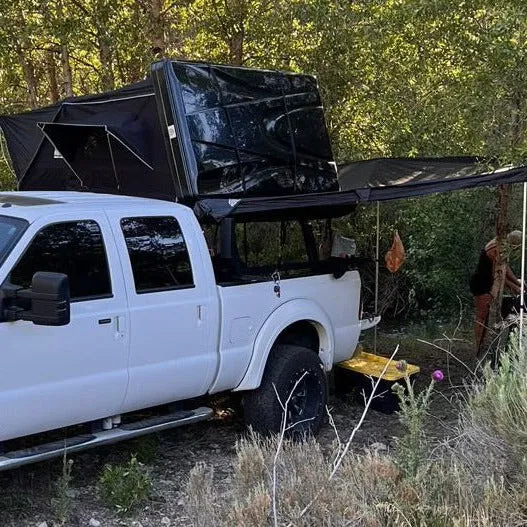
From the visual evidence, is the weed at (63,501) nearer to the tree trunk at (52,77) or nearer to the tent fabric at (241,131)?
the tent fabric at (241,131)

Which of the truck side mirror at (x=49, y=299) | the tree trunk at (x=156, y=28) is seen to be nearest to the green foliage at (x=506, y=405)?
the truck side mirror at (x=49, y=299)

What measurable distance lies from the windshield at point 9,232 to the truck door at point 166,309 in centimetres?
66

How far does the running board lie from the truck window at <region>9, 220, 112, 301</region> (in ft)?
2.99

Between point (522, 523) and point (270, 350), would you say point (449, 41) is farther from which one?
point (522, 523)

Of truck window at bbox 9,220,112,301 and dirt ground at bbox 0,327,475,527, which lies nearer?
truck window at bbox 9,220,112,301

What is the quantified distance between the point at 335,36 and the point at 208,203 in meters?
3.90

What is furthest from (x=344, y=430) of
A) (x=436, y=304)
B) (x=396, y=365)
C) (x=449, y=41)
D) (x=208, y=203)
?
(x=436, y=304)

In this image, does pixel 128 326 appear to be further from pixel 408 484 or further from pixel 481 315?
pixel 481 315

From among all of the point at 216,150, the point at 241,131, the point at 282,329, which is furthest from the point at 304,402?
the point at 241,131

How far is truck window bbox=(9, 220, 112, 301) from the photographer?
468 cm

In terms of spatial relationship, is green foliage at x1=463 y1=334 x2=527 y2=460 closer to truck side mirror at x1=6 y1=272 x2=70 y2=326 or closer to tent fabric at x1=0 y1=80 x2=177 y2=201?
truck side mirror at x1=6 y1=272 x2=70 y2=326

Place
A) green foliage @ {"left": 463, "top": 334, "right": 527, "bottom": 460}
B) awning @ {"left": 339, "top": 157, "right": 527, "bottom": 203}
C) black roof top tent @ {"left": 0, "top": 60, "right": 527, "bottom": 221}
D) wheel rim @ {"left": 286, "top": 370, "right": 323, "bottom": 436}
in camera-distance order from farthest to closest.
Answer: awning @ {"left": 339, "top": 157, "right": 527, "bottom": 203}
wheel rim @ {"left": 286, "top": 370, "right": 323, "bottom": 436}
black roof top tent @ {"left": 0, "top": 60, "right": 527, "bottom": 221}
green foliage @ {"left": 463, "top": 334, "right": 527, "bottom": 460}

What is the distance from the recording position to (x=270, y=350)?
241 inches

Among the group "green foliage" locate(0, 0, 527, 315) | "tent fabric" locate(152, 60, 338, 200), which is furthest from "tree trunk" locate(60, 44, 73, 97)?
"tent fabric" locate(152, 60, 338, 200)
